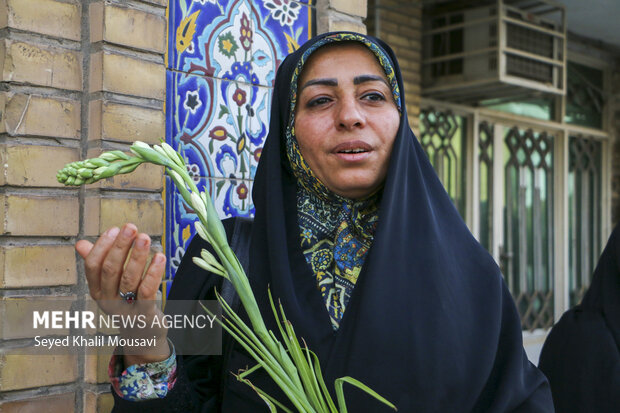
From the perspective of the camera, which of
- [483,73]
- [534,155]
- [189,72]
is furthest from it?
[534,155]

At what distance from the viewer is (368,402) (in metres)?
1.40

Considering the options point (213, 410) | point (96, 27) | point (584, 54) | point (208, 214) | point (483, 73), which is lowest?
point (213, 410)

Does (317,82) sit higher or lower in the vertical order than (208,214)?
higher

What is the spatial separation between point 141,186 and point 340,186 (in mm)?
512

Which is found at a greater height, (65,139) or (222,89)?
(222,89)

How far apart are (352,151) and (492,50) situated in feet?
14.0

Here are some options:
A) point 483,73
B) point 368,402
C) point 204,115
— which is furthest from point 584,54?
point 368,402

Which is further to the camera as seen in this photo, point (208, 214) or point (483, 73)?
point (483, 73)

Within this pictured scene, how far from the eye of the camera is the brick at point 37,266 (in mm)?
1513

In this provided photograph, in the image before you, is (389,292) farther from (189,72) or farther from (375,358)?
(189,72)

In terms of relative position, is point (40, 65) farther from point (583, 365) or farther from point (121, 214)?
point (583, 365)

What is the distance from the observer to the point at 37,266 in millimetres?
1564

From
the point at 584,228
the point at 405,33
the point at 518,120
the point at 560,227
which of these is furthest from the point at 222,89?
the point at 584,228

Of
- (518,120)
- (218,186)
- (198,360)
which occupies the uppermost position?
(518,120)
